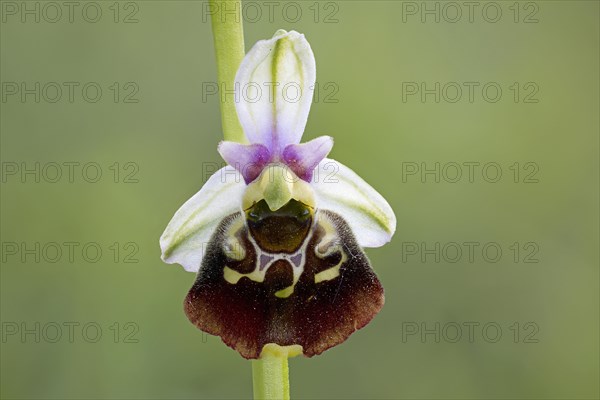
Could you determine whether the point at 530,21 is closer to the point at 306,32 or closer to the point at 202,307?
the point at 306,32

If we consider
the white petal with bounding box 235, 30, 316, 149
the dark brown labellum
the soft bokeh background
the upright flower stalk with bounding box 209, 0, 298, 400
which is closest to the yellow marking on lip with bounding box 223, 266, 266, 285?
the dark brown labellum

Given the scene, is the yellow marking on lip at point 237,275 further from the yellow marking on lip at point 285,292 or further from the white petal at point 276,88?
the white petal at point 276,88

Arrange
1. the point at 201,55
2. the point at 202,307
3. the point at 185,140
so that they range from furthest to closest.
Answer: the point at 201,55, the point at 185,140, the point at 202,307

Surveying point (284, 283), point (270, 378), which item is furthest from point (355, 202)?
point (270, 378)

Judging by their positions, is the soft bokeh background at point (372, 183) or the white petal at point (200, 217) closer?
the white petal at point (200, 217)

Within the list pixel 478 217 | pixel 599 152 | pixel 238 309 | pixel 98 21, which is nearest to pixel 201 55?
pixel 98 21

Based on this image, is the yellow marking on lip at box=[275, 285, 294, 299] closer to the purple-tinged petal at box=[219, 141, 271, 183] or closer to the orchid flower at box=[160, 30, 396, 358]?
the orchid flower at box=[160, 30, 396, 358]

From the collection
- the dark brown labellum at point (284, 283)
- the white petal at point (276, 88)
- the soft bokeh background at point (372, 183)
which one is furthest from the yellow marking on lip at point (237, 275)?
the soft bokeh background at point (372, 183)
